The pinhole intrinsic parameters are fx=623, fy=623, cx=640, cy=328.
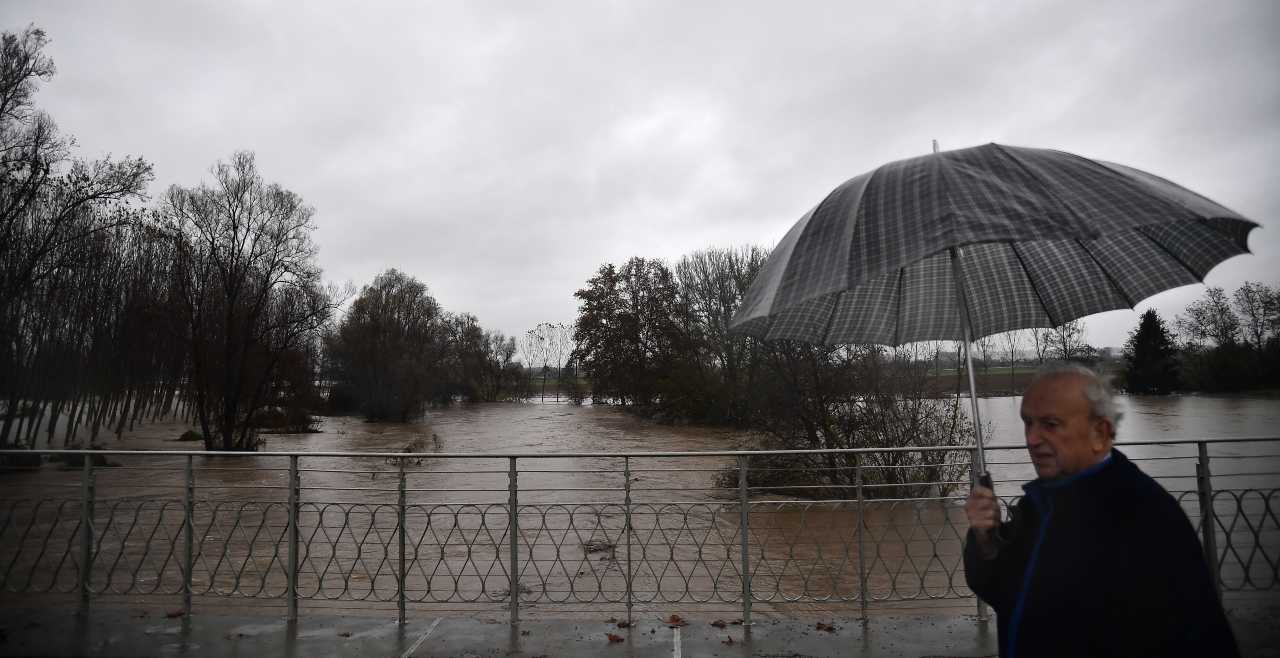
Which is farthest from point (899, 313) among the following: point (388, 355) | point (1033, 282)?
point (388, 355)

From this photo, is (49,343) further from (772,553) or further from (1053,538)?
(1053,538)

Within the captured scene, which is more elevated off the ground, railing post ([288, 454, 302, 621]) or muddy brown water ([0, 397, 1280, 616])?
railing post ([288, 454, 302, 621])

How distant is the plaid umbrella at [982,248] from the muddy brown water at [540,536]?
655 millimetres

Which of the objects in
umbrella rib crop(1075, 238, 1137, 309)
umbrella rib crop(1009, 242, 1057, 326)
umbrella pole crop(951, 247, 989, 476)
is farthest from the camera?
umbrella rib crop(1009, 242, 1057, 326)

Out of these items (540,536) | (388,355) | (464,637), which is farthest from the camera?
(388,355)

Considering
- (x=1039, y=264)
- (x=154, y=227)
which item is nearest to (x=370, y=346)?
(x=154, y=227)

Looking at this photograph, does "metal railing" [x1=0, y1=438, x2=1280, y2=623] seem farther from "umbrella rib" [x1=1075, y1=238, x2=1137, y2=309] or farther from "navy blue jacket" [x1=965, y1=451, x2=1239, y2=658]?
"navy blue jacket" [x1=965, y1=451, x2=1239, y2=658]

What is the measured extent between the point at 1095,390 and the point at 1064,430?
12 centimetres

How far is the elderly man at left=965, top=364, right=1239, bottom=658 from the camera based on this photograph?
1258 millimetres

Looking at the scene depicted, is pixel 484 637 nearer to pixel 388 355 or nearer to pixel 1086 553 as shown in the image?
pixel 1086 553

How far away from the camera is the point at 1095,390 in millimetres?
1521

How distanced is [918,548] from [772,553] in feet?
6.80

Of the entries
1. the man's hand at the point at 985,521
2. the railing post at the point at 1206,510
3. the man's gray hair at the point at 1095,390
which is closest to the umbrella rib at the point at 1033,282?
the man's gray hair at the point at 1095,390

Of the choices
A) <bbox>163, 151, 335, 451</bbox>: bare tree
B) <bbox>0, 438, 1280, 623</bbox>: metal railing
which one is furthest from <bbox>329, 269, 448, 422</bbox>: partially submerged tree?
<bbox>0, 438, 1280, 623</bbox>: metal railing
